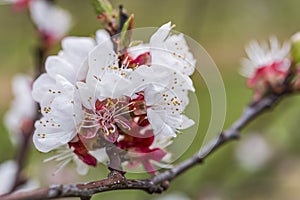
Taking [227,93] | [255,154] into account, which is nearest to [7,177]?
[255,154]

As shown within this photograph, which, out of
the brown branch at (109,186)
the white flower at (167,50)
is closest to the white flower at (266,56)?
the brown branch at (109,186)

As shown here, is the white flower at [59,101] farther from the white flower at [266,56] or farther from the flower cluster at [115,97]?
the white flower at [266,56]

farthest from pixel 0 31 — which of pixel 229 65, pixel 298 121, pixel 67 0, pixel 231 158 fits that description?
pixel 298 121

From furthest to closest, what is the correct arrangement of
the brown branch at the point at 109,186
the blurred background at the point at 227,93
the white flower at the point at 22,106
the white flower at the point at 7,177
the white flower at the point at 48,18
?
the blurred background at the point at 227,93 < the white flower at the point at 48,18 < the white flower at the point at 22,106 < the white flower at the point at 7,177 < the brown branch at the point at 109,186

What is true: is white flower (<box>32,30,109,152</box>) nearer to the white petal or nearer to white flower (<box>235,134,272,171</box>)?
the white petal

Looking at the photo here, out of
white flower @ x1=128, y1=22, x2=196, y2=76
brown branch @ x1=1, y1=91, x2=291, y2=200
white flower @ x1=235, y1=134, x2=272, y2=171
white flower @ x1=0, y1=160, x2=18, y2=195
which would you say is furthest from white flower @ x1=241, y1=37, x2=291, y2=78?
white flower @ x1=235, y1=134, x2=272, y2=171

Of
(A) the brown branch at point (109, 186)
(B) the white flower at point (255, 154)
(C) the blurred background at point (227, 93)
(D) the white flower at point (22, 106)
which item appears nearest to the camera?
(A) the brown branch at point (109, 186)

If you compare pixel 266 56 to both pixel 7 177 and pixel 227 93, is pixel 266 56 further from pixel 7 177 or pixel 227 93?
pixel 227 93
